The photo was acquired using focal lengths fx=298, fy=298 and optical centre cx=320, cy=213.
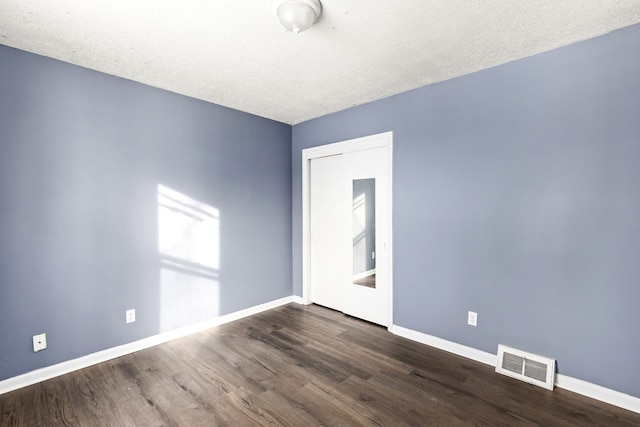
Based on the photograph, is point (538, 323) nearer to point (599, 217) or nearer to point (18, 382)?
point (599, 217)

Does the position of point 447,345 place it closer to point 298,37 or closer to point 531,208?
point 531,208

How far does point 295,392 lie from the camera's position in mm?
2252

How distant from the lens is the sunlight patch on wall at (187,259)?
10.2ft

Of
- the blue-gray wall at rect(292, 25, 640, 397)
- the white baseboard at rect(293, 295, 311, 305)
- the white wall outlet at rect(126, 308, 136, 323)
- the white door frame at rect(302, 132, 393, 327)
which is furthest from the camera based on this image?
the white baseboard at rect(293, 295, 311, 305)

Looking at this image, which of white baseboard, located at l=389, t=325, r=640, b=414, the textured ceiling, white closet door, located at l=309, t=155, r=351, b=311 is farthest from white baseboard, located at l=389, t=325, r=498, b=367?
the textured ceiling

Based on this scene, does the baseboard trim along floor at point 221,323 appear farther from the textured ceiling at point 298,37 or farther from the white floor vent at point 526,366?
the textured ceiling at point 298,37

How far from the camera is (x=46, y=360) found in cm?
242

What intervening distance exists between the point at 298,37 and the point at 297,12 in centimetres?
37

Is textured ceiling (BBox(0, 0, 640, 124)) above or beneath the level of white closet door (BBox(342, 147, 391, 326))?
above

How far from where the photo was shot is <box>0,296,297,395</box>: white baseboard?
2303mm

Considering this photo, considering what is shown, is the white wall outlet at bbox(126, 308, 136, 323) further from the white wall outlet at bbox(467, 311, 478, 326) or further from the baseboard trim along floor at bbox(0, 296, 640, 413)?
the white wall outlet at bbox(467, 311, 478, 326)

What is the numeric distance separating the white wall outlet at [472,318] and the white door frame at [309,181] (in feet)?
2.63

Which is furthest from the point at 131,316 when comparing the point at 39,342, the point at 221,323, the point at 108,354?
the point at 221,323

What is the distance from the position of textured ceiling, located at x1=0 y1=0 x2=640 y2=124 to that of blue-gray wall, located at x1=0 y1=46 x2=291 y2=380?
0.92ft
